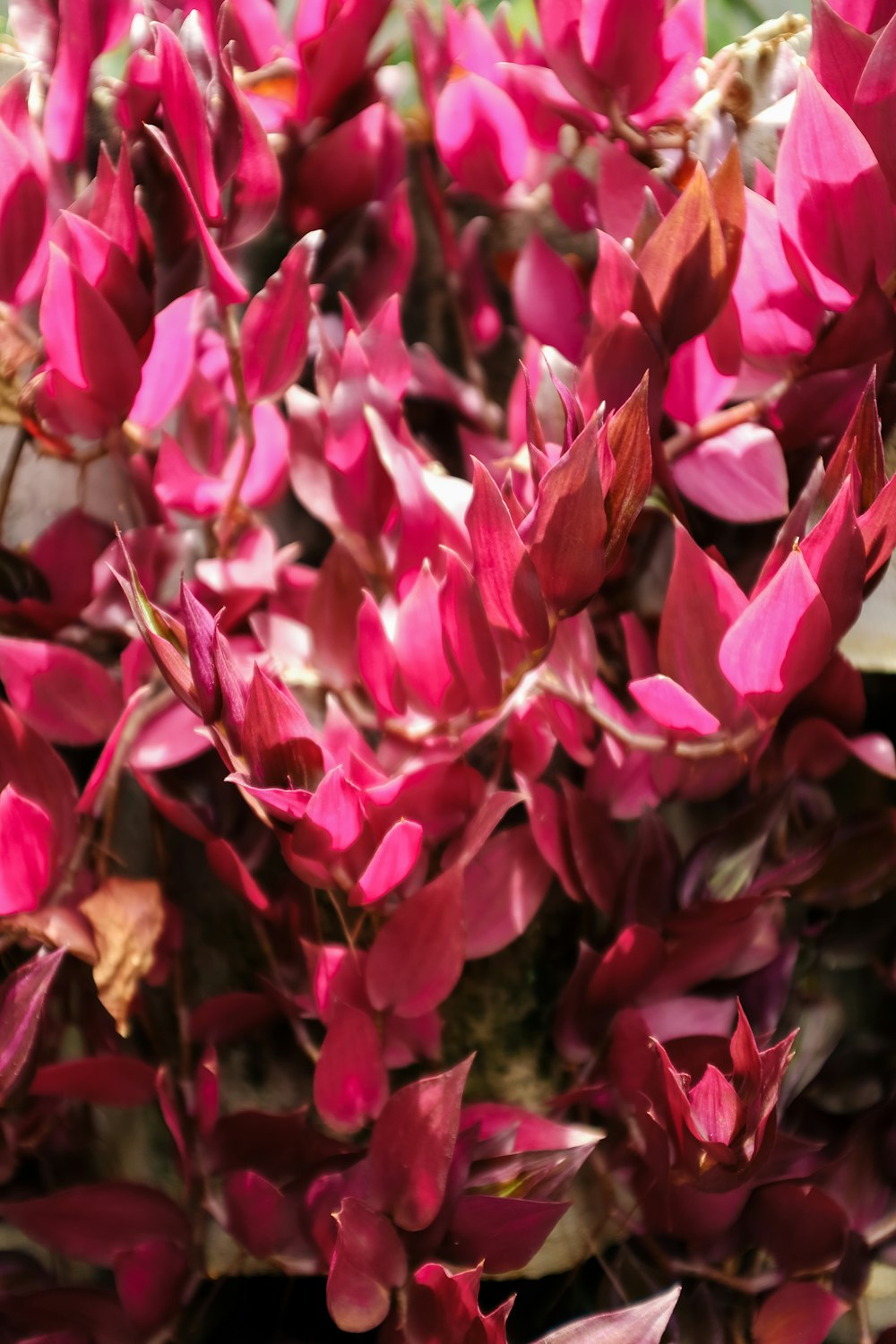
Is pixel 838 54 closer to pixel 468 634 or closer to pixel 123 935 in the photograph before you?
pixel 468 634

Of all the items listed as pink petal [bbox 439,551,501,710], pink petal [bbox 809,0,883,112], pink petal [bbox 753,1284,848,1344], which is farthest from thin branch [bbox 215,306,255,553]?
pink petal [bbox 753,1284,848,1344]

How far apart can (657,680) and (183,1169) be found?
0.24m

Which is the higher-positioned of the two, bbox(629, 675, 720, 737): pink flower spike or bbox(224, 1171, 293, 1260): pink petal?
bbox(629, 675, 720, 737): pink flower spike

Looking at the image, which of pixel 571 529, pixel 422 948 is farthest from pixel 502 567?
pixel 422 948

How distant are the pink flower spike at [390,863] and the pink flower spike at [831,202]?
0.23 m

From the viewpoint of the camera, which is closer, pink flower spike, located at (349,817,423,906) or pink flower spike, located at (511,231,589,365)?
pink flower spike, located at (349,817,423,906)

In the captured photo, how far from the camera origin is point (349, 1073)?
1.24ft

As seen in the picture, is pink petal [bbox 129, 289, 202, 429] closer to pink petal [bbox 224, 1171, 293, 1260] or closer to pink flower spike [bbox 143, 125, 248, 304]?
pink flower spike [bbox 143, 125, 248, 304]

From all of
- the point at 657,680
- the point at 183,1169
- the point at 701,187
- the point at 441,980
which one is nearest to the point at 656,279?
the point at 701,187

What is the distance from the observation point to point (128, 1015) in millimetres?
452

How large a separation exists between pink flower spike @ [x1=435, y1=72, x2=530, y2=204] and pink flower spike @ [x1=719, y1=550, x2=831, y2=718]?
24cm

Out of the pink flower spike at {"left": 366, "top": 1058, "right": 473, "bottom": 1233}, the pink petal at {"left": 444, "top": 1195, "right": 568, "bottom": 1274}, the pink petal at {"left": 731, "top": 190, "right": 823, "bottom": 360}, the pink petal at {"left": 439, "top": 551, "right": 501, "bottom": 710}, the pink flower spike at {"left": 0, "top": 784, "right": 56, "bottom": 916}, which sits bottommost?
the pink petal at {"left": 444, "top": 1195, "right": 568, "bottom": 1274}

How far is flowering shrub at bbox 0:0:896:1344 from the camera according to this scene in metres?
0.36

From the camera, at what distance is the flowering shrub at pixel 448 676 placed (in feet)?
1.17
